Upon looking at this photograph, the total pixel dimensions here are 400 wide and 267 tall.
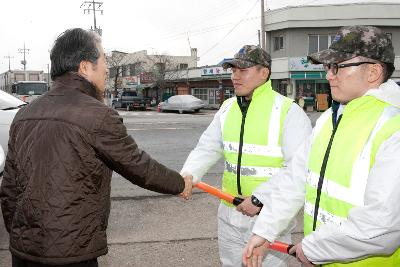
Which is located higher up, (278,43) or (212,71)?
(278,43)

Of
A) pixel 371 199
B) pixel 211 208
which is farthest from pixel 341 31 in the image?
pixel 211 208

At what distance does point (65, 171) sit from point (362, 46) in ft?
5.12

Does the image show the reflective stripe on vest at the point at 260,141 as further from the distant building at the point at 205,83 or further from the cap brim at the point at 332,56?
the distant building at the point at 205,83

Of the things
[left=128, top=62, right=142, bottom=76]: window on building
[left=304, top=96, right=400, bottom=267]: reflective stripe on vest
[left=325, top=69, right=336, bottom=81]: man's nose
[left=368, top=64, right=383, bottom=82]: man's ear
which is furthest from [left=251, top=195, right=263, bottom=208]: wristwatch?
[left=128, top=62, right=142, bottom=76]: window on building

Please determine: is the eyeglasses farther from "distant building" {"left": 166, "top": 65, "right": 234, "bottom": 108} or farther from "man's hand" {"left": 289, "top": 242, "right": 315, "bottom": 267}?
"distant building" {"left": 166, "top": 65, "right": 234, "bottom": 108}

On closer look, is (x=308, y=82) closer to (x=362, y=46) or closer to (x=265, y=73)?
(x=265, y=73)

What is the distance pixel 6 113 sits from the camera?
8.22 m

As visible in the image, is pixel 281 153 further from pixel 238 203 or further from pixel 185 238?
pixel 185 238

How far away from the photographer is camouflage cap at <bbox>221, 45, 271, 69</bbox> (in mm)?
3355

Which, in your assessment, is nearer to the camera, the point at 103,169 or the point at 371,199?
the point at 371,199

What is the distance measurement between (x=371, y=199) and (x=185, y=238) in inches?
137

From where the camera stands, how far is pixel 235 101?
136 inches

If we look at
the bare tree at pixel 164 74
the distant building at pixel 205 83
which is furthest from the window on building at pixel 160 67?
the distant building at pixel 205 83

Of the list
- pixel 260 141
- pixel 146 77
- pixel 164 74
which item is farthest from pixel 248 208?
pixel 146 77
